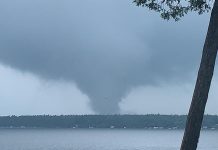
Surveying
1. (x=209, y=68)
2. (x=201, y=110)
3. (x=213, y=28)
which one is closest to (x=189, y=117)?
(x=201, y=110)

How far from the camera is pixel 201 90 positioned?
12.8m

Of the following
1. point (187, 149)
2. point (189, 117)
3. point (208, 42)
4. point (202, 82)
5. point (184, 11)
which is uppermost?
point (184, 11)

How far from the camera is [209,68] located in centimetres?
1288

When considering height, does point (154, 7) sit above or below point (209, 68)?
above

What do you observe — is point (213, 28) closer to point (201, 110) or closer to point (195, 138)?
point (201, 110)

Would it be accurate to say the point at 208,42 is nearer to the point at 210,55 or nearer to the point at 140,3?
the point at 210,55

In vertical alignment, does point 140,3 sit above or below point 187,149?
above

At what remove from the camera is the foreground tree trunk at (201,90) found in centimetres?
1279

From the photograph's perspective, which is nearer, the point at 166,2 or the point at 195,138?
the point at 195,138

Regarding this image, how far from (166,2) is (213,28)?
244 centimetres

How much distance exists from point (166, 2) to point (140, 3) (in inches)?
34.2

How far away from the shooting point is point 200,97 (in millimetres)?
12797

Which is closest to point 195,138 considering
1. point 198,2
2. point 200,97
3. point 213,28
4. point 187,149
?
point 187,149

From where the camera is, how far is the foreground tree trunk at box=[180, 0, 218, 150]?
12.8m
